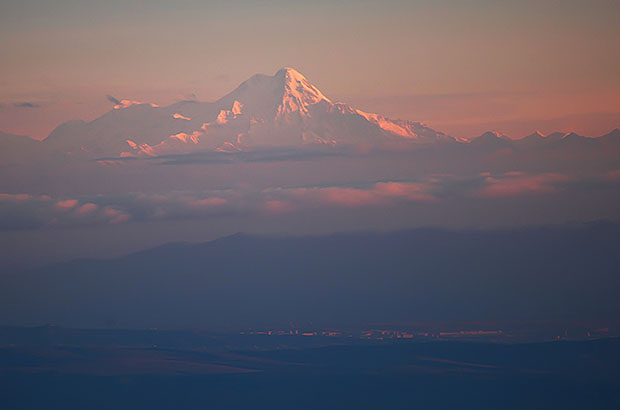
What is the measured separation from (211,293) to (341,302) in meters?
27.6

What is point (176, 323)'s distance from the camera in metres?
175

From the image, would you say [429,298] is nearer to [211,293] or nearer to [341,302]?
[341,302]

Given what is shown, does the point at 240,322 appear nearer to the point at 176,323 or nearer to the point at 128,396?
the point at 176,323

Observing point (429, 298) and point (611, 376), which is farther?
point (429, 298)

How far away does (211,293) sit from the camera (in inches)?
7736

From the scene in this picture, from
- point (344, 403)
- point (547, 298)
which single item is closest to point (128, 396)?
point (344, 403)

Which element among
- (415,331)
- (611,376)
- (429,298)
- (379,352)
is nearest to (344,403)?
(379,352)

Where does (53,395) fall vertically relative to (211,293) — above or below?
below

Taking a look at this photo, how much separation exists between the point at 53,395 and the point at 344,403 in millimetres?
33236

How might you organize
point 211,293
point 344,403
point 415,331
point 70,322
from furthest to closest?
point 211,293, point 70,322, point 415,331, point 344,403

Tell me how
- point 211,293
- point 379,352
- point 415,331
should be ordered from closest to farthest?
point 379,352 < point 415,331 < point 211,293

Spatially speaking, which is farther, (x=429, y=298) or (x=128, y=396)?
(x=429, y=298)

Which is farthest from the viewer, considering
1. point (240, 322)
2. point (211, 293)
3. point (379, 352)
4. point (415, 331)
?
point (211, 293)

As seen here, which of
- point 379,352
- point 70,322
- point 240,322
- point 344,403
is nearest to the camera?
point 344,403
